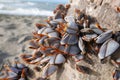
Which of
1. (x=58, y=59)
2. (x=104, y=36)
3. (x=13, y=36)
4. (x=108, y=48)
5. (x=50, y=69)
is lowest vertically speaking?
(x=13, y=36)

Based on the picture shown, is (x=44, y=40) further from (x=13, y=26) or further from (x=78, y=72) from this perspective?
(x=13, y=26)

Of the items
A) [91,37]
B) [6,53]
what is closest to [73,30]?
[91,37]

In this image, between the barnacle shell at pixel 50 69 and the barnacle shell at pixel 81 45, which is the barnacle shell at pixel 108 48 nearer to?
the barnacle shell at pixel 81 45

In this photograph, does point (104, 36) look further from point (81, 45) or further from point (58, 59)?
point (58, 59)

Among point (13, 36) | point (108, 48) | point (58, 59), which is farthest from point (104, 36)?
point (13, 36)

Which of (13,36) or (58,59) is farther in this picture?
(13,36)

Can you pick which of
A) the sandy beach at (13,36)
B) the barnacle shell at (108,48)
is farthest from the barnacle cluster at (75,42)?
the sandy beach at (13,36)

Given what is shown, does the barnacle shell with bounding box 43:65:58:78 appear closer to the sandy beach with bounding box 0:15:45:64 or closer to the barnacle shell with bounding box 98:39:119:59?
the barnacle shell with bounding box 98:39:119:59
